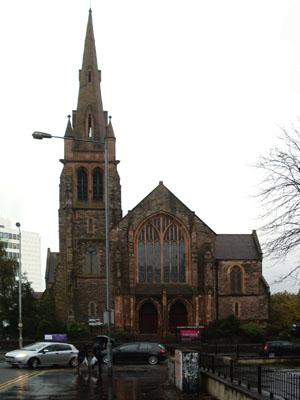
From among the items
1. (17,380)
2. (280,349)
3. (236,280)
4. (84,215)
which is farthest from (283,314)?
(17,380)

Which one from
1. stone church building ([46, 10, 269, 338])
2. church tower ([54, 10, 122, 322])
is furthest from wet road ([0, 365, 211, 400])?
church tower ([54, 10, 122, 322])

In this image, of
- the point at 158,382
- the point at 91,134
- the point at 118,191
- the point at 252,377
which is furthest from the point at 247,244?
the point at 252,377

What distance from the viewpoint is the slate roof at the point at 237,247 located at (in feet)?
216

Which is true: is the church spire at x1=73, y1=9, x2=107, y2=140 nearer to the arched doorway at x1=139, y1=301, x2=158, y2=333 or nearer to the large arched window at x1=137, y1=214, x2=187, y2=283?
the large arched window at x1=137, y1=214, x2=187, y2=283

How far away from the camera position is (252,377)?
718 inches

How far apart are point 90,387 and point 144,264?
3845 cm

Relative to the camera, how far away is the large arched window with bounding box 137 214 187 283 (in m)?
62.8

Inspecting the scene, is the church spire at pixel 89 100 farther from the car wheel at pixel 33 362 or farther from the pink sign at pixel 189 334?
the car wheel at pixel 33 362

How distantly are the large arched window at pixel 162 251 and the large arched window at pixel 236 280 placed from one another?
15.7ft

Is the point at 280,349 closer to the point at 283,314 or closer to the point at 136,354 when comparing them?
the point at 136,354

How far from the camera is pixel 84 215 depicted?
6475 centimetres

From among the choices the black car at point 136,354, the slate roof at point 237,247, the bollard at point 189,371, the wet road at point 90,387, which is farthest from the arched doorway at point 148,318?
the bollard at point 189,371

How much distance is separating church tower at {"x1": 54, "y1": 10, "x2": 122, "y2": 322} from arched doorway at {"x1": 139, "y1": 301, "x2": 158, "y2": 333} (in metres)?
3.72

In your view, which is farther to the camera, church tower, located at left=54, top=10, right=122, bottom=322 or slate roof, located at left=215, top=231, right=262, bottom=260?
slate roof, located at left=215, top=231, right=262, bottom=260
